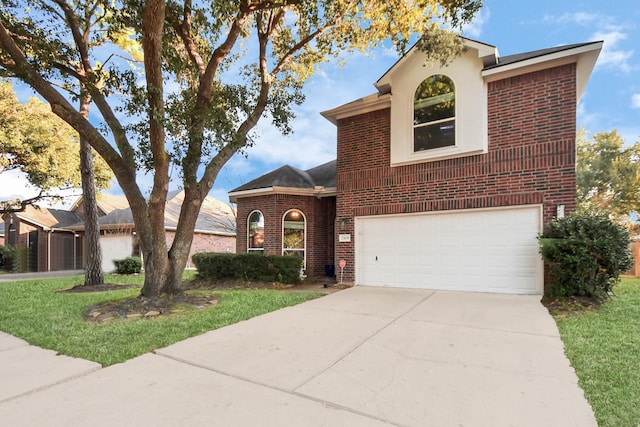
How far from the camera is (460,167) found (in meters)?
8.21

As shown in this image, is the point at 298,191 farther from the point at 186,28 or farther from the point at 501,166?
the point at 501,166

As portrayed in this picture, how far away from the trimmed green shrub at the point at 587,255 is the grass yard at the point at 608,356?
1.63 ft

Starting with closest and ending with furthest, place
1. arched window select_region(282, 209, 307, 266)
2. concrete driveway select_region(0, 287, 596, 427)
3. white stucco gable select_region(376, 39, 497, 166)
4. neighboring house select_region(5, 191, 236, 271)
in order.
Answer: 1. concrete driveway select_region(0, 287, 596, 427)
2. white stucco gable select_region(376, 39, 497, 166)
3. arched window select_region(282, 209, 307, 266)
4. neighboring house select_region(5, 191, 236, 271)

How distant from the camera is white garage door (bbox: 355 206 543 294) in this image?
746 centimetres

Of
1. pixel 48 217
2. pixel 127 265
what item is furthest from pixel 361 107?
pixel 48 217

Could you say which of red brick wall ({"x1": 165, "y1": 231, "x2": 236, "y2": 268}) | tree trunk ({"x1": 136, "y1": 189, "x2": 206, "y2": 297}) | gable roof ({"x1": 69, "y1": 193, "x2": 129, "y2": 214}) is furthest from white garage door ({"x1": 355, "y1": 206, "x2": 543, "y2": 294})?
gable roof ({"x1": 69, "y1": 193, "x2": 129, "y2": 214})

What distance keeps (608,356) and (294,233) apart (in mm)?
9143

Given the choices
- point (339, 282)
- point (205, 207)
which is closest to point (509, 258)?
point (339, 282)

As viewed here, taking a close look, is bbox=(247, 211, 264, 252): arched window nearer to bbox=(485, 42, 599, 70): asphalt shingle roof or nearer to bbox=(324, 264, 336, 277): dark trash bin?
bbox=(324, 264, 336, 277): dark trash bin

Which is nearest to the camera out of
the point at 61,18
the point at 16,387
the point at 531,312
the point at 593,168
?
the point at 16,387

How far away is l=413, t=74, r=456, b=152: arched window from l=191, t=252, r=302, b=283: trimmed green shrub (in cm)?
474

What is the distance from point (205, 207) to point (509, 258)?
70.1 ft

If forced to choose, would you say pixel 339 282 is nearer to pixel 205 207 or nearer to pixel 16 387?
pixel 16 387

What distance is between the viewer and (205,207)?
81.2 ft
